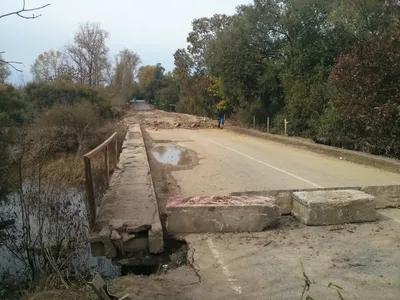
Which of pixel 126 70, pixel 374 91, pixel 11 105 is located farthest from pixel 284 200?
pixel 126 70

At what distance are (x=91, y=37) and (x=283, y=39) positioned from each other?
50.4m

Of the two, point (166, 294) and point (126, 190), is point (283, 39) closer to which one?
point (126, 190)

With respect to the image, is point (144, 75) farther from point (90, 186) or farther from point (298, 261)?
point (298, 261)

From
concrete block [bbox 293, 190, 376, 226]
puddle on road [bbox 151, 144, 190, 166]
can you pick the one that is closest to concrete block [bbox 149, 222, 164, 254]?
concrete block [bbox 293, 190, 376, 226]

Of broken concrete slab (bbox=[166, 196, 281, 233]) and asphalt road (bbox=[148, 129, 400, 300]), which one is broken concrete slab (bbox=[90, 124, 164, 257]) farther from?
asphalt road (bbox=[148, 129, 400, 300])


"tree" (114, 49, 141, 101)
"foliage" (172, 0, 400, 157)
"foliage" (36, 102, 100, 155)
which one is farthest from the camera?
"tree" (114, 49, 141, 101)

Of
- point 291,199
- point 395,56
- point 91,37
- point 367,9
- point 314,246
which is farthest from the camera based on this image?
point 91,37

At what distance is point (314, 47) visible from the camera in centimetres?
2052

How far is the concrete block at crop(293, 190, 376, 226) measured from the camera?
6344 mm

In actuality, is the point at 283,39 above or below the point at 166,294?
above

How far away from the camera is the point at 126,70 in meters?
91.6

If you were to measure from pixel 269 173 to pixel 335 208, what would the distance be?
190 inches

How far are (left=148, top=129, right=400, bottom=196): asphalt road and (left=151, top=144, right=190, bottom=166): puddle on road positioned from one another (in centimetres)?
62

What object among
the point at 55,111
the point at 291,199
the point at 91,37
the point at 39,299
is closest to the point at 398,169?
the point at 291,199
